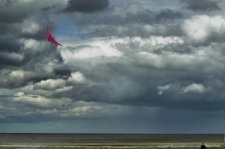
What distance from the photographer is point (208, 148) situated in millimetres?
95625

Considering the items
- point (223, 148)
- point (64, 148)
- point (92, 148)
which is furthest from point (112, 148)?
point (223, 148)

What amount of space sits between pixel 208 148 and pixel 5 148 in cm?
4879

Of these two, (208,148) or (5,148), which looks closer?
(208,148)

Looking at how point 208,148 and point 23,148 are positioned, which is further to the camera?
point 23,148

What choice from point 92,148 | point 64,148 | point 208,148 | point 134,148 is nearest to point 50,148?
point 64,148

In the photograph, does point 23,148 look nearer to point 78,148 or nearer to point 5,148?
point 5,148

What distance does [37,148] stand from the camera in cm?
10062

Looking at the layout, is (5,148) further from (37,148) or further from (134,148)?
(134,148)

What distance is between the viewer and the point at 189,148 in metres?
97.4

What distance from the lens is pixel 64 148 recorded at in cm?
9950

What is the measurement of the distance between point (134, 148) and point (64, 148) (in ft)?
54.5

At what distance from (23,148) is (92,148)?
Result: 62.1 ft

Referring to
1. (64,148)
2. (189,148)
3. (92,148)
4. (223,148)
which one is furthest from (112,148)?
(223,148)

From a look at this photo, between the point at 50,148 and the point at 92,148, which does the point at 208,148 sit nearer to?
the point at 92,148
